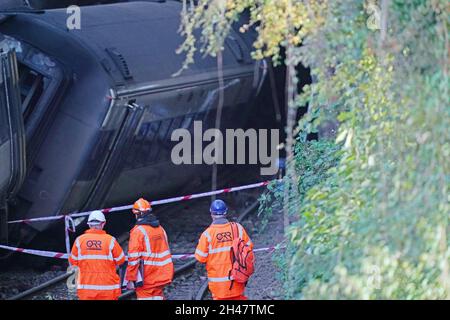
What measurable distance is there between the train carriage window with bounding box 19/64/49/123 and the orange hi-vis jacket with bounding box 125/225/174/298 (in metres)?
3.98

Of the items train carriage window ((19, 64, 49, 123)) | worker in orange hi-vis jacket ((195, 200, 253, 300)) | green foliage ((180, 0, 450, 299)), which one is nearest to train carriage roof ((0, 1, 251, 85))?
train carriage window ((19, 64, 49, 123))

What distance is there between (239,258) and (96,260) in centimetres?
133

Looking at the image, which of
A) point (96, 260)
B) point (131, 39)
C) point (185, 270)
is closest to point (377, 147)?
point (96, 260)

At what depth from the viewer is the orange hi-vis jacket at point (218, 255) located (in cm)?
900

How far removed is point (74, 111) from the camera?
501 inches

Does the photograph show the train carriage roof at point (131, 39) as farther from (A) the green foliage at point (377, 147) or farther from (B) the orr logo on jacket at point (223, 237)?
(A) the green foliage at point (377, 147)

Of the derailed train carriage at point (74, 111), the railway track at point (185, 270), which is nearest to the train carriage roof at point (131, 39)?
the derailed train carriage at point (74, 111)

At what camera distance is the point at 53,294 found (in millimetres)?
12008

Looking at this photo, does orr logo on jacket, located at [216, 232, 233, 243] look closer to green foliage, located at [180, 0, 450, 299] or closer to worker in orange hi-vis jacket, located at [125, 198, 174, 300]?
worker in orange hi-vis jacket, located at [125, 198, 174, 300]

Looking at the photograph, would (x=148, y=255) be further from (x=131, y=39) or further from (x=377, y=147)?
(x=131, y=39)

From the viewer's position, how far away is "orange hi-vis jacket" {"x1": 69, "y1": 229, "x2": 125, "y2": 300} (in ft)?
29.7

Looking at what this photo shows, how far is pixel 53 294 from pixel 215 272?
3.61 meters

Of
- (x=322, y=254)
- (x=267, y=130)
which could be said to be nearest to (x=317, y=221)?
(x=322, y=254)

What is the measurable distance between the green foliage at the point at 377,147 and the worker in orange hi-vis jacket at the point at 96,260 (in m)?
1.83
